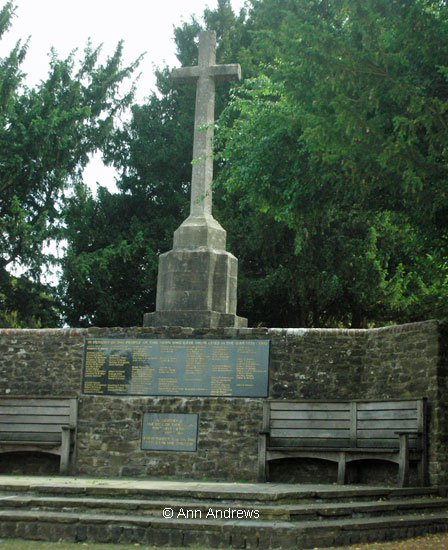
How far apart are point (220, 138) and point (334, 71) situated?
4850mm

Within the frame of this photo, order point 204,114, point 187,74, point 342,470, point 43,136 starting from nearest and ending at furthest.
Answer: point 342,470 < point 204,114 < point 187,74 < point 43,136

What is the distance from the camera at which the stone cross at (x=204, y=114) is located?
1320 centimetres

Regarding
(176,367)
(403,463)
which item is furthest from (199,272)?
(403,463)

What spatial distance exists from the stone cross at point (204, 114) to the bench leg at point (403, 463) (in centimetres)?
543

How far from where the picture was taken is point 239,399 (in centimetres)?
1145

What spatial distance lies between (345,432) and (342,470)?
24.2 inches

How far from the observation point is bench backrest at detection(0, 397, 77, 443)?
1175 centimetres

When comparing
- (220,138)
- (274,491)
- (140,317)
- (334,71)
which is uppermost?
(220,138)

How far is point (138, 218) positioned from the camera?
20.5 metres

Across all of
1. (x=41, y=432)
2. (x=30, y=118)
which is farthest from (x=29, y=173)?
(x=41, y=432)

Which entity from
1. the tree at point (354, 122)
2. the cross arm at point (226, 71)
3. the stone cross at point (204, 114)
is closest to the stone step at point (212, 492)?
the tree at point (354, 122)

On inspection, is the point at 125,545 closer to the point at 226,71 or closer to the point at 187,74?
the point at 226,71

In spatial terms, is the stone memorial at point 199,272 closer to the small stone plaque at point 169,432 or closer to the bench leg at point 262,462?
the small stone plaque at point 169,432

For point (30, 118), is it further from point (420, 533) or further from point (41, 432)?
point (420, 533)
